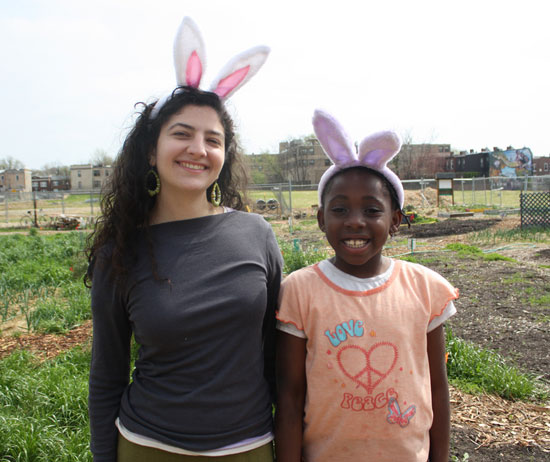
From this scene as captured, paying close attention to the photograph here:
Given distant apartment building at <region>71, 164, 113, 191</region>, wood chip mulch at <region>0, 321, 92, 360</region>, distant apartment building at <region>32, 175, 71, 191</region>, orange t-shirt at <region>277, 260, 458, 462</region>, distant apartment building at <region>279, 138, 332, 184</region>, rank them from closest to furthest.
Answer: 1. orange t-shirt at <region>277, 260, 458, 462</region>
2. wood chip mulch at <region>0, 321, 92, 360</region>
3. distant apartment building at <region>279, 138, 332, 184</region>
4. distant apartment building at <region>71, 164, 113, 191</region>
5. distant apartment building at <region>32, 175, 71, 191</region>

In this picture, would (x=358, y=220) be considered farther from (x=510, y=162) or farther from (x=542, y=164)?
(x=542, y=164)

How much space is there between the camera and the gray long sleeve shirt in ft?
4.55

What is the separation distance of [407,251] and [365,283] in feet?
29.5

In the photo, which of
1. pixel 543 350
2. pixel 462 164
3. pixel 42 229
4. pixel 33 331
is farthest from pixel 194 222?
pixel 462 164

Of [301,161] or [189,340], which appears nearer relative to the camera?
[189,340]

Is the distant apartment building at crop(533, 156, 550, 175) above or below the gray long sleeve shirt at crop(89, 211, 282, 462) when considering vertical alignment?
above

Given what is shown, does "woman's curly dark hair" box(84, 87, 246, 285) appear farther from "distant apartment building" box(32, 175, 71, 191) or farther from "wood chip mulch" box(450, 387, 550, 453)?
"distant apartment building" box(32, 175, 71, 191)

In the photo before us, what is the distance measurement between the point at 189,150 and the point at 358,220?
62cm

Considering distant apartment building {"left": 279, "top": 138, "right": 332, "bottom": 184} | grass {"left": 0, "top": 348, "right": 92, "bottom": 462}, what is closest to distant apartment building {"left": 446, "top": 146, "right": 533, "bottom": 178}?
distant apartment building {"left": 279, "top": 138, "right": 332, "bottom": 184}

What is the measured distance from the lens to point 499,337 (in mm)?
4535

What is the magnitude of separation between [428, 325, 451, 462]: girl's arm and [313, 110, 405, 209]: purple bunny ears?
1.66 ft

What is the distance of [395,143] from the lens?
1514 mm

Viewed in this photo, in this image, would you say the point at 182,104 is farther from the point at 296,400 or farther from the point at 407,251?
the point at 407,251

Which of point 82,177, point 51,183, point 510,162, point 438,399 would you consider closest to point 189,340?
point 438,399
